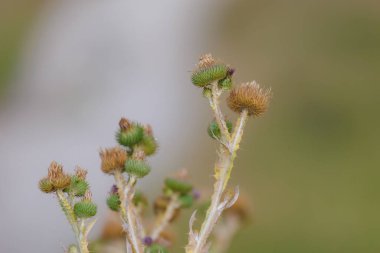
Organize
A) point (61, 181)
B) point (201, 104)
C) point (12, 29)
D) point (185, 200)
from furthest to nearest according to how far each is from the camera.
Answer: point (12, 29)
point (201, 104)
point (185, 200)
point (61, 181)

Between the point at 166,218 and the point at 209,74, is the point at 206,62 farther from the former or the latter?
the point at 166,218

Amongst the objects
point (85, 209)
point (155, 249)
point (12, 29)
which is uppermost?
point (12, 29)

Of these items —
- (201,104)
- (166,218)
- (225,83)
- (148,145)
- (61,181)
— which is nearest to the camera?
(61,181)

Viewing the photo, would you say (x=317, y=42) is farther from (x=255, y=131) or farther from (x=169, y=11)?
(x=169, y=11)

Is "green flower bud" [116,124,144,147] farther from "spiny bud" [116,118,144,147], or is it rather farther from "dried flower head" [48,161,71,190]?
"dried flower head" [48,161,71,190]

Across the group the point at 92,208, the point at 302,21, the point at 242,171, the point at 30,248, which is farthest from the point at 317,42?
the point at 92,208

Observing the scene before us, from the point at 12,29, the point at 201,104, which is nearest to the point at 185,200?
the point at 201,104

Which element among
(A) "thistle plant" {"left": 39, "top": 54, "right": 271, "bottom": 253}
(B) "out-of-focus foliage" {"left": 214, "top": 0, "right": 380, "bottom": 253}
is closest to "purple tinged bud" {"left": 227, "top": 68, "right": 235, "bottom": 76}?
(A) "thistle plant" {"left": 39, "top": 54, "right": 271, "bottom": 253}

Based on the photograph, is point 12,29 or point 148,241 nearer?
point 148,241
